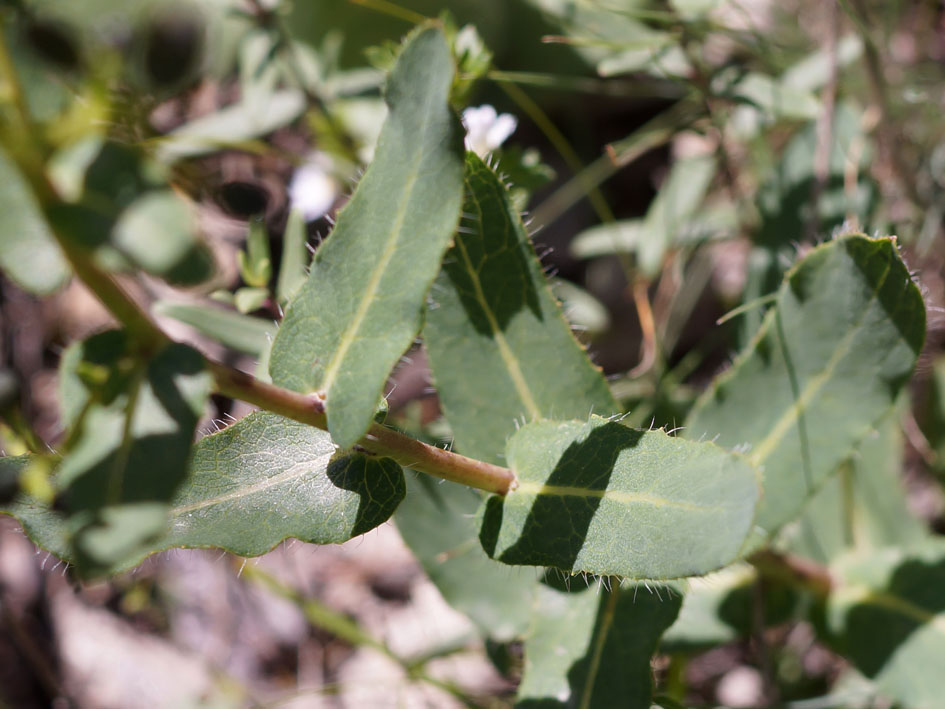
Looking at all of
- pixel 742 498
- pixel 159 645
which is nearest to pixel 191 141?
pixel 742 498

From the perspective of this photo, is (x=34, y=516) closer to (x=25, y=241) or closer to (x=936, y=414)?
(x=25, y=241)

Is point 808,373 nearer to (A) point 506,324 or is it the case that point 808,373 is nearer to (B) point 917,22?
(A) point 506,324

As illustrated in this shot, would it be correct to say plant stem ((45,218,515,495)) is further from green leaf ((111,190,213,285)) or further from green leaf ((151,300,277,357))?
green leaf ((151,300,277,357))

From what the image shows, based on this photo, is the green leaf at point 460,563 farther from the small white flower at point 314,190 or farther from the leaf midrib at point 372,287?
the small white flower at point 314,190

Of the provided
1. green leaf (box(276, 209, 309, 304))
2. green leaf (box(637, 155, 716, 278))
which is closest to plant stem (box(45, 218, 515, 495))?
green leaf (box(276, 209, 309, 304))

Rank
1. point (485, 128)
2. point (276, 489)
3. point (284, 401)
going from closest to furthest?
1. point (284, 401)
2. point (276, 489)
3. point (485, 128)

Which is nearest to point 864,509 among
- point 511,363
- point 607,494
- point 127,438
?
point 511,363
